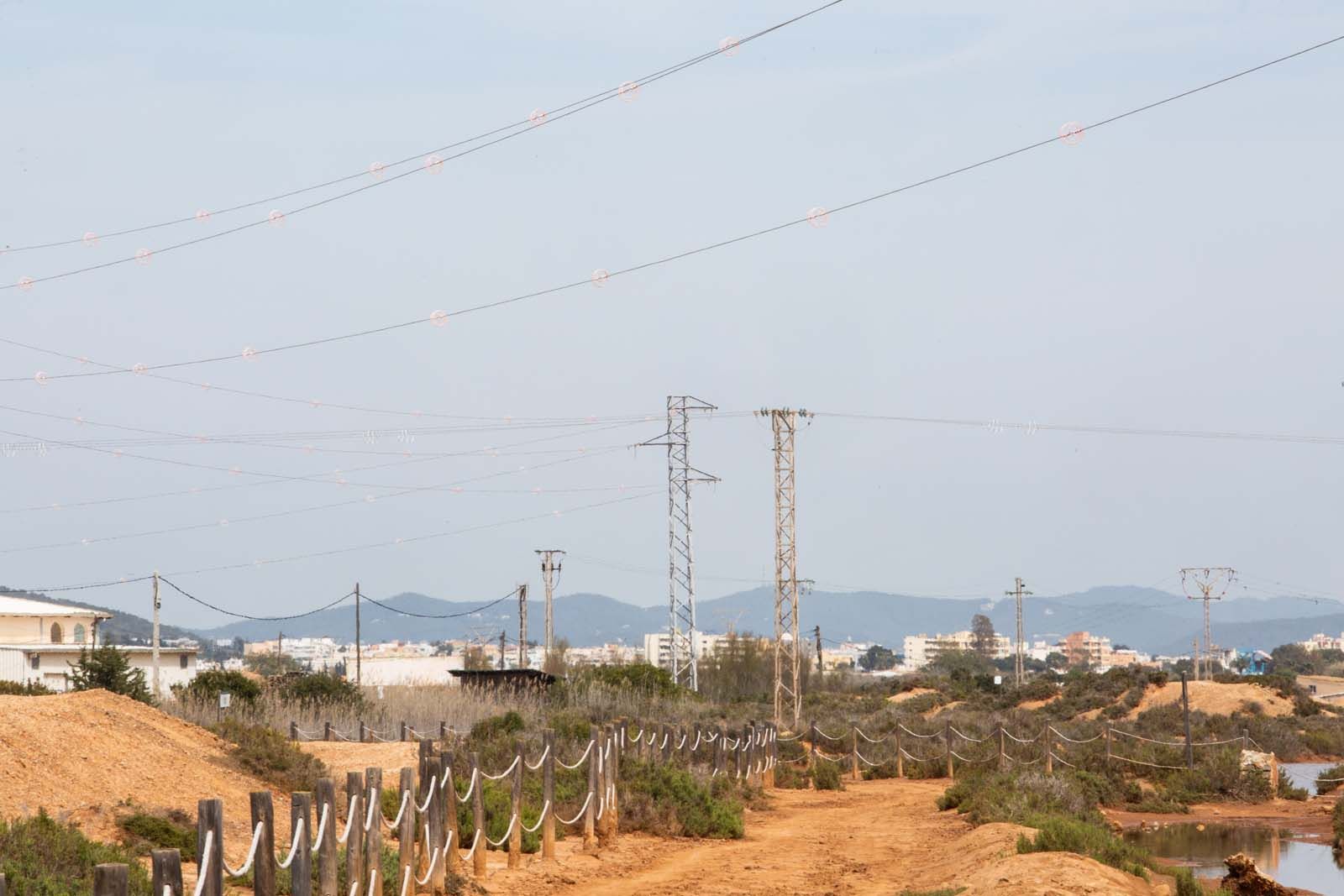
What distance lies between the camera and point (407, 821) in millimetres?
14094

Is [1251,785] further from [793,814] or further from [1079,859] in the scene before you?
[1079,859]

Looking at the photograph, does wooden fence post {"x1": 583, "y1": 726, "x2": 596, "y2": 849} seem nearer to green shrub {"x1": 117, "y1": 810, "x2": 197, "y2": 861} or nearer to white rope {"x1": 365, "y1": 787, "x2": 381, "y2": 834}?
green shrub {"x1": 117, "y1": 810, "x2": 197, "y2": 861}

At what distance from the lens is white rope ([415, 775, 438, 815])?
15.1 m

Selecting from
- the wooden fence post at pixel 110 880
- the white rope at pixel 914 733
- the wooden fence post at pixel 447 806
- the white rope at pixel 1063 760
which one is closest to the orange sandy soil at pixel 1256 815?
the white rope at pixel 1063 760

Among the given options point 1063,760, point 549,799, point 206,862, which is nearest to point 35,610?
point 1063,760

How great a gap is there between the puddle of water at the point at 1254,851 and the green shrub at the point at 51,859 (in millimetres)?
15068

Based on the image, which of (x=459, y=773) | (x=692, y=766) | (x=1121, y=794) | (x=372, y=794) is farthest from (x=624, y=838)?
(x=1121, y=794)

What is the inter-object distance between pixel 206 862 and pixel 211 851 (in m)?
0.07

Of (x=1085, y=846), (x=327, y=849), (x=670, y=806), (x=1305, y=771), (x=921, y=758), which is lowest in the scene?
(x=1305, y=771)

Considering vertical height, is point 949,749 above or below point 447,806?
below

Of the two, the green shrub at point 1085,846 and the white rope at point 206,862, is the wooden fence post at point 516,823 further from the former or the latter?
the white rope at point 206,862

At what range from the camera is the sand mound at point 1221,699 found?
5425 cm

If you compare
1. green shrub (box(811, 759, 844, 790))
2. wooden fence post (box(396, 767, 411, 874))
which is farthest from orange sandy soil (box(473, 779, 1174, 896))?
green shrub (box(811, 759, 844, 790))

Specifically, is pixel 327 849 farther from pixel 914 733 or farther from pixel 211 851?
pixel 914 733
